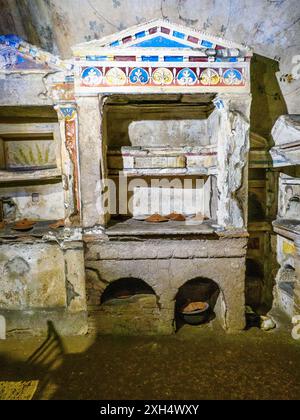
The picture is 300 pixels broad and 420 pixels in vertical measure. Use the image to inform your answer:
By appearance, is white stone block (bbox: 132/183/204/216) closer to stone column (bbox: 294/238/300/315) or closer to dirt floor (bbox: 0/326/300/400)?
stone column (bbox: 294/238/300/315)

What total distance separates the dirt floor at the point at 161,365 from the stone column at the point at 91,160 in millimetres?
1944

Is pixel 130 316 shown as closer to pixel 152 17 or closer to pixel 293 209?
pixel 293 209

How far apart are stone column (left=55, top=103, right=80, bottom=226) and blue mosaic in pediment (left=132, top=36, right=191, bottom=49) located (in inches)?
53.5

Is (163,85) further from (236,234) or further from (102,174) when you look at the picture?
(236,234)

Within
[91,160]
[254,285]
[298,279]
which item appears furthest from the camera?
[254,285]

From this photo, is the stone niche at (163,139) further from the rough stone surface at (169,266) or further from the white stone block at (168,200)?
the rough stone surface at (169,266)

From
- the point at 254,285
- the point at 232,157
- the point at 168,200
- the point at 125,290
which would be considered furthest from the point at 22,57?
the point at 254,285

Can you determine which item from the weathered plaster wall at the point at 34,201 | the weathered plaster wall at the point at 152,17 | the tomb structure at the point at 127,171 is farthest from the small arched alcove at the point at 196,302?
the weathered plaster wall at the point at 152,17

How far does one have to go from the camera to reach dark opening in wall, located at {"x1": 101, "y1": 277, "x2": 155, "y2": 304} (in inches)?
192

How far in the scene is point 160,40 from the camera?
158 inches

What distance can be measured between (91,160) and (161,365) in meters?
3.10

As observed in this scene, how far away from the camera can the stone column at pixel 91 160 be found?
13.6ft

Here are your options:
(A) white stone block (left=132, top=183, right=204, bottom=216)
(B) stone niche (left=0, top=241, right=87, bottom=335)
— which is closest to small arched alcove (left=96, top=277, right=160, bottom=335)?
(B) stone niche (left=0, top=241, right=87, bottom=335)

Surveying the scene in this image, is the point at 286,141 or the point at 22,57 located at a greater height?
the point at 22,57
